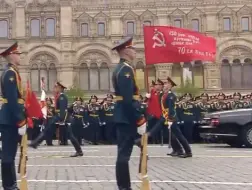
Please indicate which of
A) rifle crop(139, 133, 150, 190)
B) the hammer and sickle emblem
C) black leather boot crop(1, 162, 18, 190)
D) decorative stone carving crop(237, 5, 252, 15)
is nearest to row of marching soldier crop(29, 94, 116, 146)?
the hammer and sickle emblem

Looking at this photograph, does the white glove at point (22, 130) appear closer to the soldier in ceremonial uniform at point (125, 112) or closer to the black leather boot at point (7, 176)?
the black leather boot at point (7, 176)

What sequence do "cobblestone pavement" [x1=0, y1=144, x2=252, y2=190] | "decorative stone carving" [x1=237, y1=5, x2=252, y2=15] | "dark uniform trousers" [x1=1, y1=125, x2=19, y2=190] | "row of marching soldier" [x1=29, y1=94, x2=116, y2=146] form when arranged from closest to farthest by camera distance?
"dark uniform trousers" [x1=1, y1=125, x2=19, y2=190] < "cobblestone pavement" [x1=0, y1=144, x2=252, y2=190] < "row of marching soldier" [x1=29, y1=94, x2=116, y2=146] < "decorative stone carving" [x1=237, y1=5, x2=252, y2=15]

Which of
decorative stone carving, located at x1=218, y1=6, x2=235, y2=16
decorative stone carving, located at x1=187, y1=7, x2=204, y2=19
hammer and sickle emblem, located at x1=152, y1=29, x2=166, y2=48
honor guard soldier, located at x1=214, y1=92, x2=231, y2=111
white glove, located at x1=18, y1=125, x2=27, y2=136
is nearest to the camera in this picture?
white glove, located at x1=18, y1=125, x2=27, y2=136

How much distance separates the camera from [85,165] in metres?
12.0

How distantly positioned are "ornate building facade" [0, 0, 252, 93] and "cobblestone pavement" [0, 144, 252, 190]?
37356 mm

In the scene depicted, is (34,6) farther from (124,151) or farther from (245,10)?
(124,151)

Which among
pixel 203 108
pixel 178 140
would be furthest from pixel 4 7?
pixel 178 140

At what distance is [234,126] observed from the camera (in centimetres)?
1666

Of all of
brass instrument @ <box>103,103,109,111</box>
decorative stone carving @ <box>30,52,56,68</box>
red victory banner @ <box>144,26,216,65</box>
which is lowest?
brass instrument @ <box>103,103,109,111</box>

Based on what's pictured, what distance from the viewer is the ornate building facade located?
167 feet

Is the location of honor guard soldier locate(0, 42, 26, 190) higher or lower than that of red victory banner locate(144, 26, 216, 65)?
lower

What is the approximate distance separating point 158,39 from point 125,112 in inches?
330

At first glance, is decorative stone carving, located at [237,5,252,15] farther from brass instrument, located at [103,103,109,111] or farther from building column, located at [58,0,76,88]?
brass instrument, located at [103,103,109,111]

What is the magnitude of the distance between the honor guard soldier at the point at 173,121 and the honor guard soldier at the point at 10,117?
638cm
